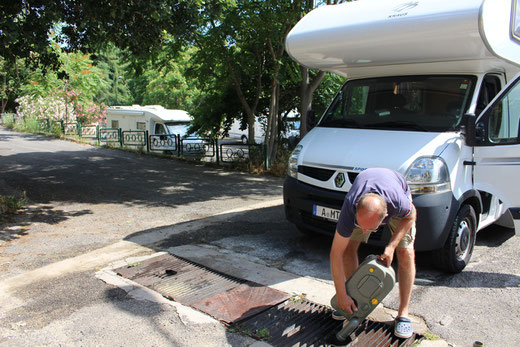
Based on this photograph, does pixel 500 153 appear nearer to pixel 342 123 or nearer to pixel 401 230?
pixel 342 123

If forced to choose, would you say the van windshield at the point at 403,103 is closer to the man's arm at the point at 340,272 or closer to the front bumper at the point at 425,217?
the front bumper at the point at 425,217

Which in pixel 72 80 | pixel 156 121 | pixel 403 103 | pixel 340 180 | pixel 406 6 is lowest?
pixel 340 180

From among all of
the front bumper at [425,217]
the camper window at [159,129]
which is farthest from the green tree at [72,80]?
the front bumper at [425,217]

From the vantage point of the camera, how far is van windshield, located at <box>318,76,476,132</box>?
15.3 ft

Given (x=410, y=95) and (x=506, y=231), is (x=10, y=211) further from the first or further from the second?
(x=506, y=231)

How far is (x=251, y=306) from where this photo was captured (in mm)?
3816

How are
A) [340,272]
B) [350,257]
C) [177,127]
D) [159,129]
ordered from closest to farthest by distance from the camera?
[340,272]
[350,257]
[177,127]
[159,129]

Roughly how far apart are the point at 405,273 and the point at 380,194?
83 cm

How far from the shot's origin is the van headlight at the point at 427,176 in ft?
13.5

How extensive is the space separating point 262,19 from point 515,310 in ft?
27.1

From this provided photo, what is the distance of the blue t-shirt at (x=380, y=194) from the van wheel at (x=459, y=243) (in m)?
1.52

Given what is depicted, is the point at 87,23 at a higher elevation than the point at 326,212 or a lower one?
higher

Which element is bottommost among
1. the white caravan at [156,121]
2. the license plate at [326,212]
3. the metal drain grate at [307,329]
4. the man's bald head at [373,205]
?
the metal drain grate at [307,329]

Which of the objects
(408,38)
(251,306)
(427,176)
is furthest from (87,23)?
(427,176)
